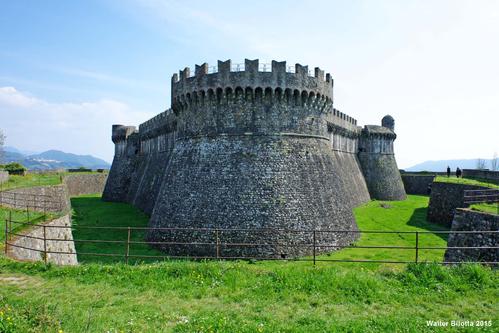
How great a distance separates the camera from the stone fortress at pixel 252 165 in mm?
19406

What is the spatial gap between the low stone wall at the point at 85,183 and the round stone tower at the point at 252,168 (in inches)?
1503

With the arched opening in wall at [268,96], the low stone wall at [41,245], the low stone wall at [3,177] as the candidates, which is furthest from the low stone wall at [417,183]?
the low stone wall at [3,177]

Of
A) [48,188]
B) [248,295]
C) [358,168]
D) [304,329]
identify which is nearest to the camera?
[304,329]

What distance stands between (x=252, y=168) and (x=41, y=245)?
37.3 ft

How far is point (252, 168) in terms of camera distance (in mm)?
20266

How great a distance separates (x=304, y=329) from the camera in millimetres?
7637

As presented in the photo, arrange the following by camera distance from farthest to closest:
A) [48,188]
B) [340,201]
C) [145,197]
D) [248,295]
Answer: [145,197] → [48,188] → [340,201] → [248,295]

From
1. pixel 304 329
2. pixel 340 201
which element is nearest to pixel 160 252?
pixel 340 201

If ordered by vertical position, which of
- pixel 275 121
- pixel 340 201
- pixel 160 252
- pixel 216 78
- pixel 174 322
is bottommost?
pixel 160 252

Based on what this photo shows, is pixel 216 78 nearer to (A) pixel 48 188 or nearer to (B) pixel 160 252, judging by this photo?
(B) pixel 160 252

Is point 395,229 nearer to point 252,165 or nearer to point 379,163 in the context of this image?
point 252,165

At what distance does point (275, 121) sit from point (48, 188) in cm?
2288

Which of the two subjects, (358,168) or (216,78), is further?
(358,168)

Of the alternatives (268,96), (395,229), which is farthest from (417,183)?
(268,96)
